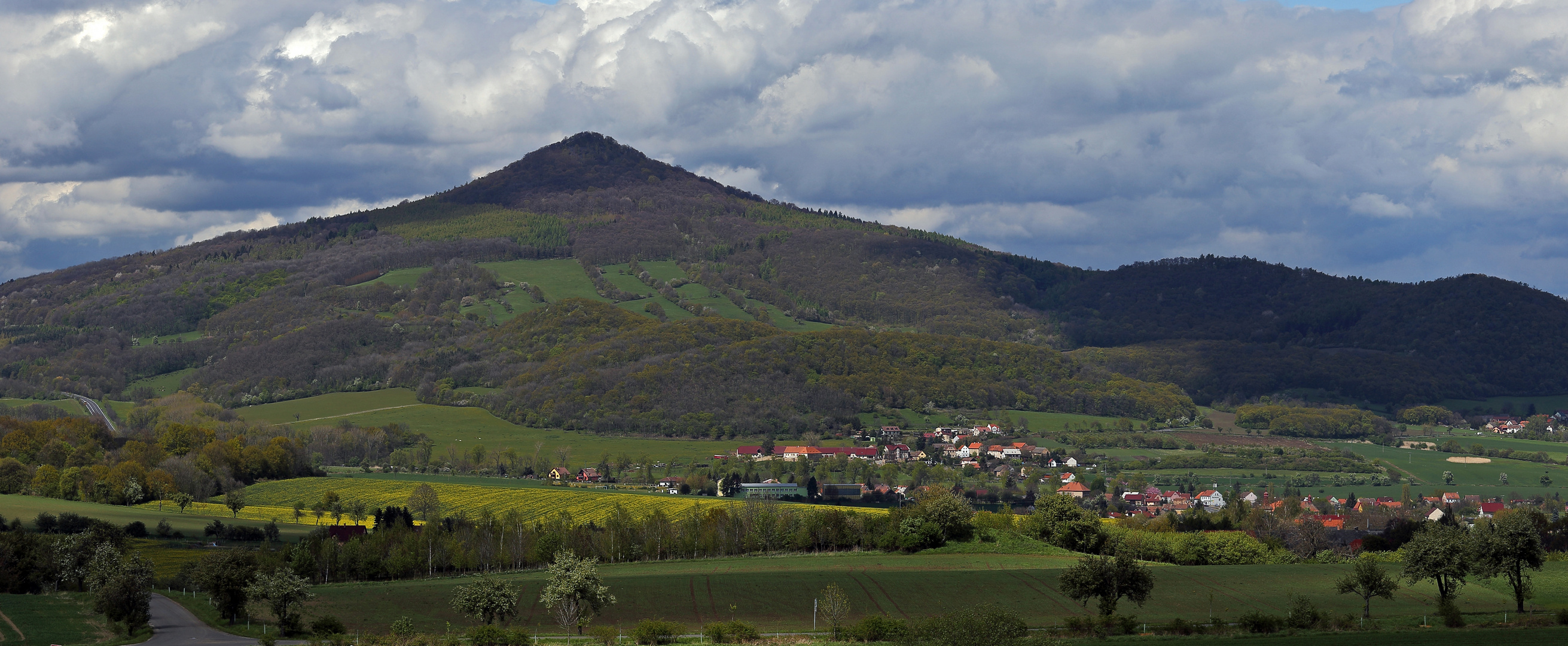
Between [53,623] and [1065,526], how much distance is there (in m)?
69.5

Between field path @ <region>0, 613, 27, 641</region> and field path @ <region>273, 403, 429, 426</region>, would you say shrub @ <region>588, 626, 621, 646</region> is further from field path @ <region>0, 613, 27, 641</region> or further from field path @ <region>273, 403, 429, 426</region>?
field path @ <region>273, 403, 429, 426</region>

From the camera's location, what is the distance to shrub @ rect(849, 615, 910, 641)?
5878 cm

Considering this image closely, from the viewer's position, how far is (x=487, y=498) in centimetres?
11956

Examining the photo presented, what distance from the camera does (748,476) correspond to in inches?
5664

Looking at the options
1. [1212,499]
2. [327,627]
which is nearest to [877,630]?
[327,627]

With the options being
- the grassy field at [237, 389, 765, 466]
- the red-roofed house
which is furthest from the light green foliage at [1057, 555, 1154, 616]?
the grassy field at [237, 389, 765, 466]

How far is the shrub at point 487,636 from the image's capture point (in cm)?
5600

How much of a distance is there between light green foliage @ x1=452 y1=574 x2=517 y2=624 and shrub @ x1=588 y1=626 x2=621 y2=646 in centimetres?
474

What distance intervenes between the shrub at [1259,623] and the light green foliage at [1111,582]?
6.71 meters

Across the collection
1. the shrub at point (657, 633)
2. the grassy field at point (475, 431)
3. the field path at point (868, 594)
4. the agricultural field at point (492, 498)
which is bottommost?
the field path at point (868, 594)

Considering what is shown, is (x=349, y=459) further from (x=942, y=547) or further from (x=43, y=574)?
(x=942, y=547)

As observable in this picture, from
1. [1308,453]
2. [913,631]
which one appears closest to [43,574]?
[913,631]

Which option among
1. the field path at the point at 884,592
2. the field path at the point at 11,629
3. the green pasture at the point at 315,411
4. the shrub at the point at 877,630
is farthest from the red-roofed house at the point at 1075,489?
the green pasture at the point at 315,411

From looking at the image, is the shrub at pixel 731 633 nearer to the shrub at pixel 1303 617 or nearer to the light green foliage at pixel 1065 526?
the shrub at pixel 1303 617
